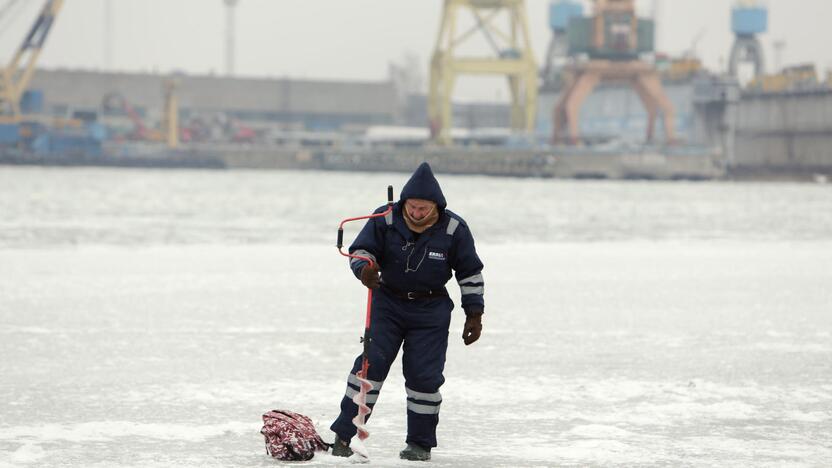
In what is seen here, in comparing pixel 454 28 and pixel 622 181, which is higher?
pixel 454 28

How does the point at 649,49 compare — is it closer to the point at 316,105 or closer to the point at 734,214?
the point at 316,105

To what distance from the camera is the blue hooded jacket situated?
6.39m

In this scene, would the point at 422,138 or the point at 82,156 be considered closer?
→ the point at 82,156

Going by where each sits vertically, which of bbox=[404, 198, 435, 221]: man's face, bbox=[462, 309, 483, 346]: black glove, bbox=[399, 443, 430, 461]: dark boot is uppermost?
bbox=[404, 198, 435, 221]: man's face

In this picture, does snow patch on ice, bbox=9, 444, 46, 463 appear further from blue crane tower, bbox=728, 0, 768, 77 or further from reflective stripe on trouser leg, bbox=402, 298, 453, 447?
blue crane tower, bbox=728, 0, 768, 77

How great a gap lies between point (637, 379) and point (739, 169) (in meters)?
104

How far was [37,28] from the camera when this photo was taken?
122125 mm

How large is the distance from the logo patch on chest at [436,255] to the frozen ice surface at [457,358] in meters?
1.01

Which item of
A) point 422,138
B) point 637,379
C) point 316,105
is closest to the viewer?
point 637,379

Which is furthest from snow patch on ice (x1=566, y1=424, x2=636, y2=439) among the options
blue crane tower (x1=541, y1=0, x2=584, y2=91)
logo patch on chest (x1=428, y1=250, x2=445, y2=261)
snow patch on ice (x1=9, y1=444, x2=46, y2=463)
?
blue crane tower (x1=541, y1=0, x2=584, y2=91)

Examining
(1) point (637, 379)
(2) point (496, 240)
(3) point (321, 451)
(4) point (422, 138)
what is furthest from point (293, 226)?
(4) point (422, 138)

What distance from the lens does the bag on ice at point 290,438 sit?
642cm

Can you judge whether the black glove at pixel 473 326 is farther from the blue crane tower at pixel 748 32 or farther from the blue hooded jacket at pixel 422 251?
the blue crane tower at pixel 748 32

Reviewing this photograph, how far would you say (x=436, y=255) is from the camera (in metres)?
6.39
